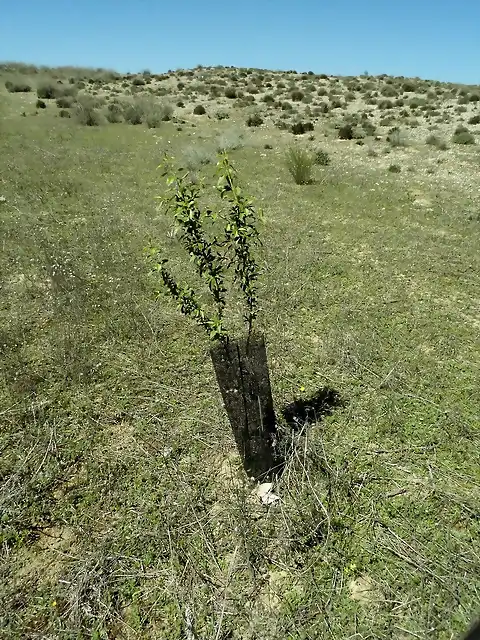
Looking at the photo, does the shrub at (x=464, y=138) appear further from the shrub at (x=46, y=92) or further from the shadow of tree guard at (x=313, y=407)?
the shrub at (x=46, y=92)

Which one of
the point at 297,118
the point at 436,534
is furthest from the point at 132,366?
the point at 297,118

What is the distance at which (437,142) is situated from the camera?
15820mm

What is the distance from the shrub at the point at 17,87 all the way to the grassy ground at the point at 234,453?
22016 mm

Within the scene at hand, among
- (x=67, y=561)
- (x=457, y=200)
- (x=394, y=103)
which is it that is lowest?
(x=67, y=561)

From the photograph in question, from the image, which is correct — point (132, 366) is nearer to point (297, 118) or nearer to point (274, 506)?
point (274, 506)

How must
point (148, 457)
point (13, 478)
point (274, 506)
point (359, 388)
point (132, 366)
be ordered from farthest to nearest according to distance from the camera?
1. point (132, 366)
2. point (359, 388)
3. point (148, 457)
4. point (13, 478)
5. point (274, 506)

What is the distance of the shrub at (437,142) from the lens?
15461 millimetres

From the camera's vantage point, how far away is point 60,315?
253 inches

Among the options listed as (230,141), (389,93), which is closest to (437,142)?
(230,141)

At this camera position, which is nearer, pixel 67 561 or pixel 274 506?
pixel 67 561

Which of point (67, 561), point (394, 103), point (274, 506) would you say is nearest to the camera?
point (67, 561)

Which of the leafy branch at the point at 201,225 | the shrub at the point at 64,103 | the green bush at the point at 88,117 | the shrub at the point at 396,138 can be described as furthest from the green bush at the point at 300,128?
the leafy branch at the point at 201,225

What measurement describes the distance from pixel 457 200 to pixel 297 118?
41.5 feet

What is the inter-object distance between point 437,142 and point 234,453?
1533 centimetres
